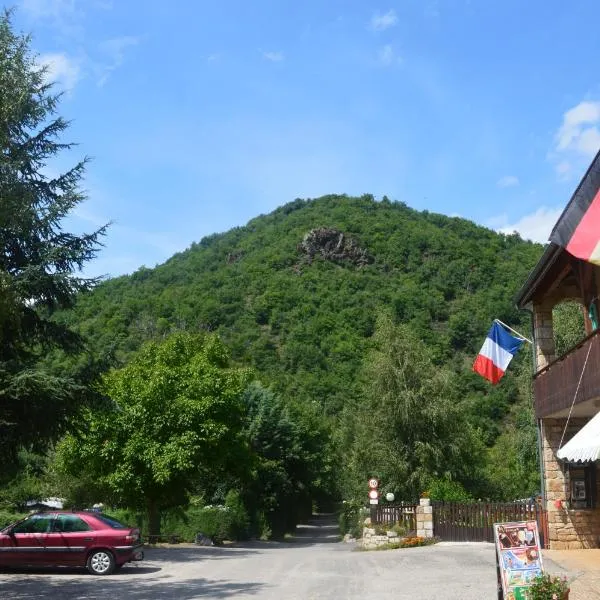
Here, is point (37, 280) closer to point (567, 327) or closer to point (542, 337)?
point (542, 337)

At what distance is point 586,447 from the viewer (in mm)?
9562

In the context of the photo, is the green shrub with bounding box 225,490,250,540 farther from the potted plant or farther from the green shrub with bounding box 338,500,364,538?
the potted plant

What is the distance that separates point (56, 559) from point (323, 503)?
59339 mm

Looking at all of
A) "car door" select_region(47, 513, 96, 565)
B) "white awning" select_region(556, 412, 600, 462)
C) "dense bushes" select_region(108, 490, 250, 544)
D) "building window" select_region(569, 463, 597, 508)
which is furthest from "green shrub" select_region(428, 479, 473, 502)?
"white awning" select_region(556, 412, 600, 462)

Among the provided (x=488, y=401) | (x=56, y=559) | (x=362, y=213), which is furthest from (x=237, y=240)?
(x=56, y=559)

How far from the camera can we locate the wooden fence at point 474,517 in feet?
74.1

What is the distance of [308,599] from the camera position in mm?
12578

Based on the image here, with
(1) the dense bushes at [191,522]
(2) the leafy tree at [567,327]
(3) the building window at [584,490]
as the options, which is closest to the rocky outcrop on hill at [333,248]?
(1) the dense bushes at [191,522]

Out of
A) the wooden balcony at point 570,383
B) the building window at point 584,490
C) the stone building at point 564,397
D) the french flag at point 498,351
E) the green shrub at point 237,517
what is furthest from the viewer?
the green shrub at point 237,517

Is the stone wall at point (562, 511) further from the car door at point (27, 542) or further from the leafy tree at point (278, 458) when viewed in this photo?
the leafy tree at point (278, 458)

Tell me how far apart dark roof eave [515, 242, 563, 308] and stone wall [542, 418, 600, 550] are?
11.7 feet

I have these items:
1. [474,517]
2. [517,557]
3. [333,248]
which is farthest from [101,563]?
[333,248]

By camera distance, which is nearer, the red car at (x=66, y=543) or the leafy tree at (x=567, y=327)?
the red car at (x=66, y=543)

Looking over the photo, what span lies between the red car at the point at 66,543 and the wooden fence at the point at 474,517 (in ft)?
37.0
